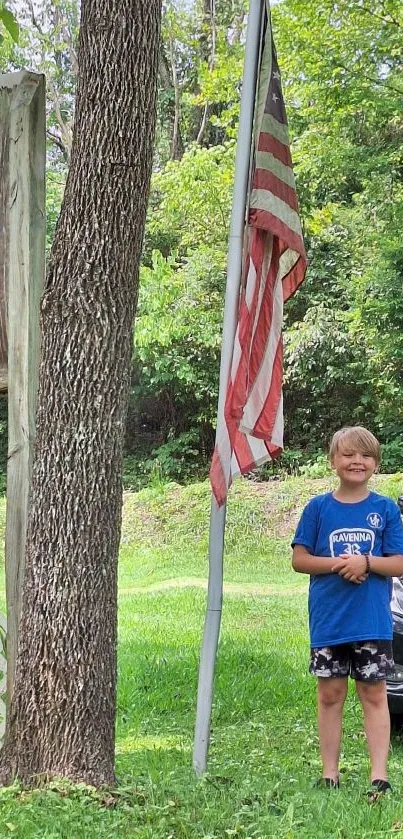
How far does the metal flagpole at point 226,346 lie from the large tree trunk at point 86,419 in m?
0.45

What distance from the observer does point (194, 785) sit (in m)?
3.87

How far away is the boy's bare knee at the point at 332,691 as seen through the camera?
3982mm

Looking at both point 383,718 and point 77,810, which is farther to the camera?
point 383,718

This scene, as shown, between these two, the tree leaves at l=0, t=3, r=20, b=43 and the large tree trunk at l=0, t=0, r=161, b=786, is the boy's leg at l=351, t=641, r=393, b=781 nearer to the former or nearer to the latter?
the large tree trunk at l=0, t=0, r=161, b=786

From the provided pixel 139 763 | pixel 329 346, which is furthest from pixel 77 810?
pixel 329 346

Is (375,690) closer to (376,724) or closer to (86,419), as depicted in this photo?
(376,724)

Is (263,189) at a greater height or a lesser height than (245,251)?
greater

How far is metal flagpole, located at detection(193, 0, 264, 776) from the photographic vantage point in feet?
13.5

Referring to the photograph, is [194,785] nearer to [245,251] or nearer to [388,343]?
[245,251]

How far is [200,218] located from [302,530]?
731 inches

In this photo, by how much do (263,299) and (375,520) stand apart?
3.58ft

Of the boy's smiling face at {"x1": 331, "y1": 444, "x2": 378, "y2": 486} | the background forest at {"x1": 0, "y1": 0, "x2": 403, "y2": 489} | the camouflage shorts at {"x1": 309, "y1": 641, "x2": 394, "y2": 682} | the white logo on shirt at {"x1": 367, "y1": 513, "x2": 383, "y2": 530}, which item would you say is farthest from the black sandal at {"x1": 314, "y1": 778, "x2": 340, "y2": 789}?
the background forest at {"x1": 0, "y1": 0, "x2": 403, "y2": 489}

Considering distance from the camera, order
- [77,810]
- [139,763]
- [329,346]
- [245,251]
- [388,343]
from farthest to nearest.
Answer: [329,346] < [388,343] < [139,763] < [245,251] < [77,810]

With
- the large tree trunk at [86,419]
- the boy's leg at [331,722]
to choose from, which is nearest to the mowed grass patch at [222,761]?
the boy's leg at [331,722]
